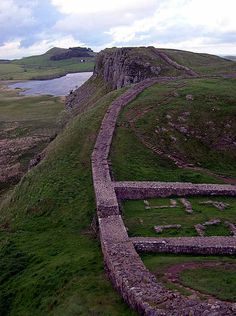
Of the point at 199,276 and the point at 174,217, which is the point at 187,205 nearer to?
the point at 174,217

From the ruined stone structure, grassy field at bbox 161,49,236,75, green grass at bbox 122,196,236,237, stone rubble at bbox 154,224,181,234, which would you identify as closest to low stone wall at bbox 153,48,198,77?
grassy field at bbox 161,49,236,75

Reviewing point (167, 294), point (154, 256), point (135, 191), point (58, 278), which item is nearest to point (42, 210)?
point (135, 191)

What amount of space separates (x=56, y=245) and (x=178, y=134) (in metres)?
26.5

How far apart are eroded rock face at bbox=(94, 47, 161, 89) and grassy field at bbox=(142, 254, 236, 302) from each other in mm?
68277

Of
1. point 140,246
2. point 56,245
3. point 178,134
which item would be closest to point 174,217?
point 140,246

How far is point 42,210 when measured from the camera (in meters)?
42.6

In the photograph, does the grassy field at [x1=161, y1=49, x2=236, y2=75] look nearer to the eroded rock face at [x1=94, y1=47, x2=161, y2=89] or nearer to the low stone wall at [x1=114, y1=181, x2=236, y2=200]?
the eroded rock face at [x1=94, y1=47, x2=161, y2=89]

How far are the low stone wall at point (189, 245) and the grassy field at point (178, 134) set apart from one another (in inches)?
593

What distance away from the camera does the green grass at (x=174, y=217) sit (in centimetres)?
3350

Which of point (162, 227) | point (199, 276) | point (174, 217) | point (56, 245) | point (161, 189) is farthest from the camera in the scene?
point (161, 189)

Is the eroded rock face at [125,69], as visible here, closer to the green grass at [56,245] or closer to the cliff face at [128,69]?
the cliff face at [128,69]

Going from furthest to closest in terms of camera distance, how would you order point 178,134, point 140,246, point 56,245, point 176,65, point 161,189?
1. point 176,65
2. point 178,134
3. point 161,189
4. point 56,245
5. point 140,246

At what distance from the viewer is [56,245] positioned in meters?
35.5

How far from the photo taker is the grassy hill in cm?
2875
